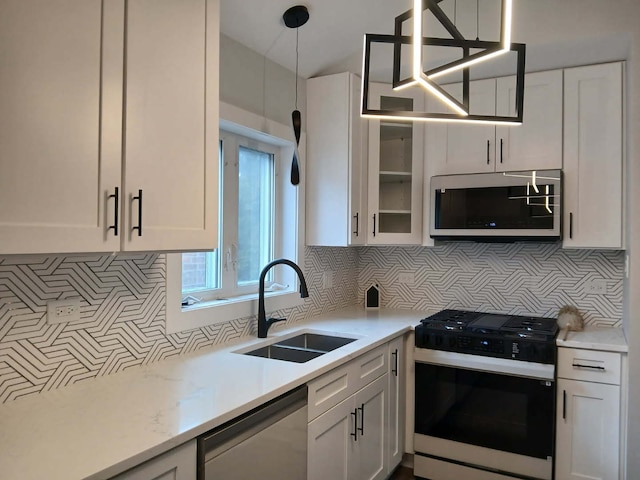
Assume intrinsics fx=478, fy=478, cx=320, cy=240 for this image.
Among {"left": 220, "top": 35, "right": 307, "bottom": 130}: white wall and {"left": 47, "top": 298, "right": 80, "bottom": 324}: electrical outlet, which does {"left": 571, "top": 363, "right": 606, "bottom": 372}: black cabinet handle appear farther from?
{"left": 47, "top": 298, "right": 80, "bottom": 324}: electrical outlet

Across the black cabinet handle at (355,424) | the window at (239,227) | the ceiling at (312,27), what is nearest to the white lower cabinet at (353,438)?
the black cabinet handle at (355,424)

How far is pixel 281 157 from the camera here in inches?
115

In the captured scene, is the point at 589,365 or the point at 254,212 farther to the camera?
the point at 254,212

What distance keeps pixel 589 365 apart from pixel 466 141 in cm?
143

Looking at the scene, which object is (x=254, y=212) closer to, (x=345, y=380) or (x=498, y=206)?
(x=345, y=380)

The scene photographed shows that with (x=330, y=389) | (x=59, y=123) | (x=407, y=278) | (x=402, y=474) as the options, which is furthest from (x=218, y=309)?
(x=407, y=278)

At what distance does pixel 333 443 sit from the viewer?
202 cm

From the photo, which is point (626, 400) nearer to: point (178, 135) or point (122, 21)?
point (178, 135)

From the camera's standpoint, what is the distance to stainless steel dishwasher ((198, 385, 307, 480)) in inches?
53.4

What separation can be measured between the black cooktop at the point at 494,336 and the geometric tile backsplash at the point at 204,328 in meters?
0.30

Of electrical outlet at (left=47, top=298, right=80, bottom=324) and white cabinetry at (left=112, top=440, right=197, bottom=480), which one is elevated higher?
electrical outlet at (left=47, top=298, right=80, bottom=324)

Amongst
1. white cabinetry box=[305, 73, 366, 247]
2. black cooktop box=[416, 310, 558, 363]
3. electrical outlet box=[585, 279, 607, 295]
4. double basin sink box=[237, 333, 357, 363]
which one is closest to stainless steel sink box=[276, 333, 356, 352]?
double basin sink box=[237, 333, 357, 363]

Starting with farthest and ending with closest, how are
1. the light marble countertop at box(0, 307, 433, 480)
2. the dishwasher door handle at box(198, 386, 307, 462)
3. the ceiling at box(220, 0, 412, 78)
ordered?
1. the ceiling at box(220, 0, 412, 78)
2. the dishwasher door handle at box(198, 386, 307, 462)
3. the light marble countertop at box(0, 307, 433, 480)

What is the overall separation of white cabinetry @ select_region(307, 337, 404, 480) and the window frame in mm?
627
